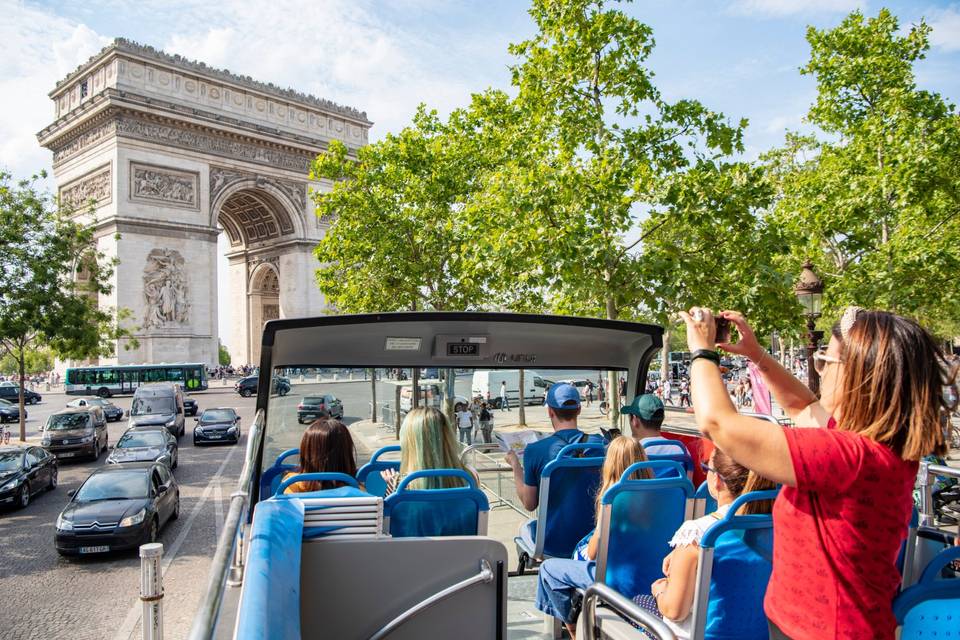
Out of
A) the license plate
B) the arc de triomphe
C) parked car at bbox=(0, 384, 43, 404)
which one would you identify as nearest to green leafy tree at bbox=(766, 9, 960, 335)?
the license plate

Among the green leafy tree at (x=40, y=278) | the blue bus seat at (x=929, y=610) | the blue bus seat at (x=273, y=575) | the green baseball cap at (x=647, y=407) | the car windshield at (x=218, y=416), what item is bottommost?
the car windshield at (x=218, y=416)

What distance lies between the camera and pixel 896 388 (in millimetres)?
1864

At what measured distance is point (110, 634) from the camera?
274 inches

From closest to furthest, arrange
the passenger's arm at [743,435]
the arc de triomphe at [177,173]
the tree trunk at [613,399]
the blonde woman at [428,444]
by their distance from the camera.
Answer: the passenger's arm at [743,435] → the blonde woman at [428,444] → the tree trunk at [613,399] → the arc de triomphe at [177,173]

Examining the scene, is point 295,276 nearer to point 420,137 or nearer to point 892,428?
point 420,137

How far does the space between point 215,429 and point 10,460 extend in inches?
338

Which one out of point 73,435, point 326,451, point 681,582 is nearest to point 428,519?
point 326,451

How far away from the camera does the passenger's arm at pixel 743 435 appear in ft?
5.91

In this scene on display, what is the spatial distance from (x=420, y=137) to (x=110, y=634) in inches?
716

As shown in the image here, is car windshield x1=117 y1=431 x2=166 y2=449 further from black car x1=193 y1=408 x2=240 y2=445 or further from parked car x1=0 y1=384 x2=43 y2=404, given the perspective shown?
parked car x1=0 y1=384 x2=43 y2=404

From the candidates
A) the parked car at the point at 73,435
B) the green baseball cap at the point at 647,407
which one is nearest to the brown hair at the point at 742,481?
the green baseball cap at the point at 647,407

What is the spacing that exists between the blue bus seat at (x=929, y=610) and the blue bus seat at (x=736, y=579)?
2.01 ft

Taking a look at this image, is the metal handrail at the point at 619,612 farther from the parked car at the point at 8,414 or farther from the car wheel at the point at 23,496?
the parked car at the point at 8,414

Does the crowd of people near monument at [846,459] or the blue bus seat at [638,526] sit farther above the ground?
the crowd of people near monument at [846,459]
